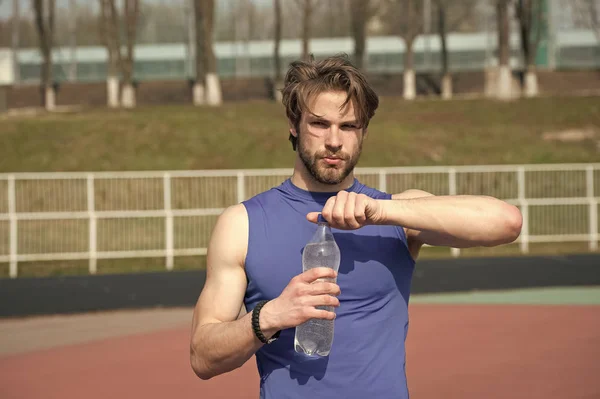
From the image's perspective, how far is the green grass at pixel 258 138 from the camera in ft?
97.1

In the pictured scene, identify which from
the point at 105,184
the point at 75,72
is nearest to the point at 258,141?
the point at 105,184

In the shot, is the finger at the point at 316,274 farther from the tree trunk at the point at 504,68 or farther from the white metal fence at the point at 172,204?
the tree trunk at the point at 504,68

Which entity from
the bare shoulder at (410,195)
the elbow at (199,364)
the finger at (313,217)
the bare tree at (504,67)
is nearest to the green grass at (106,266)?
the bare shoulder at (410,195)

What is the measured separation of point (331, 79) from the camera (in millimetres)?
3562

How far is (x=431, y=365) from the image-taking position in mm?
10680

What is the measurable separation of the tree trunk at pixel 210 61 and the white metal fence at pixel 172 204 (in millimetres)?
19804

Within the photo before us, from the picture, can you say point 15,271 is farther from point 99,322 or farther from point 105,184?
point 99,322

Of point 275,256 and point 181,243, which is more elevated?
point 275,256

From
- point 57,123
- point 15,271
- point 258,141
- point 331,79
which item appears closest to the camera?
point 331,79

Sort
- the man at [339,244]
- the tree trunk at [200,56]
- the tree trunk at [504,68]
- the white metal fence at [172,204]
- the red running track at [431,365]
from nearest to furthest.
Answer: the man at [339,244]
the red running track at [431,365]
the white metal fence at [172,204]
the tree trunk at [504,68]
the tree trunk at [200,56]

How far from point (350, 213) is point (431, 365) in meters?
7.68

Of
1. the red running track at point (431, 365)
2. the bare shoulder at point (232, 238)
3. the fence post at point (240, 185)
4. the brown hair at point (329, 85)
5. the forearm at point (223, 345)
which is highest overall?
the brown hair at point (329, 85)

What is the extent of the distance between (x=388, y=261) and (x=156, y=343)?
362 inches

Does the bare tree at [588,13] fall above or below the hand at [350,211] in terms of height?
above
